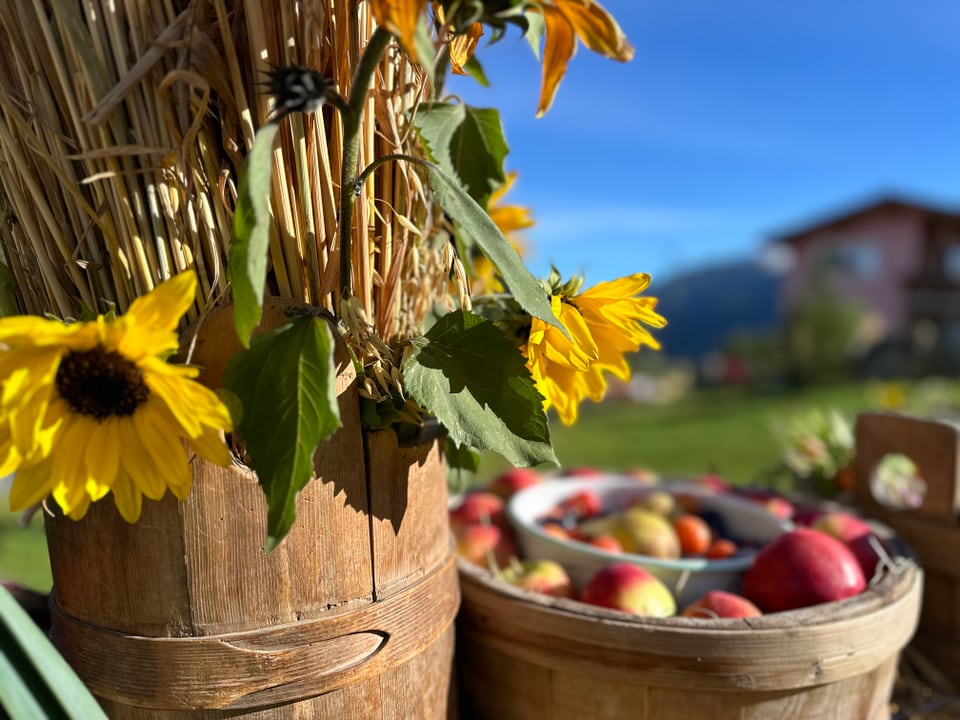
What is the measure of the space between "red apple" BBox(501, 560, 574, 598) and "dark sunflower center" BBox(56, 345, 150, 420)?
614 millimetres

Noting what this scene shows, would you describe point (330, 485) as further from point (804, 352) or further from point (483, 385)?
point (804, 352)

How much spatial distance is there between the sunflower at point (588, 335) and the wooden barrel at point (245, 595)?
6.3 inches

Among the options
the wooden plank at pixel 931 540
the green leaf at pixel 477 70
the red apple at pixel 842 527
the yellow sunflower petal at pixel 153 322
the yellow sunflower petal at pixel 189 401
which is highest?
the green leaf at pixel 477 70

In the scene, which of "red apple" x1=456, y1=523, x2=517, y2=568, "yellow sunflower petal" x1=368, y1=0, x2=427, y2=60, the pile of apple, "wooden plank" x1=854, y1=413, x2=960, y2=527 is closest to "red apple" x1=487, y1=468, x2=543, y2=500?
the pile of apple

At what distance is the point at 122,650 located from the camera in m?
0.58

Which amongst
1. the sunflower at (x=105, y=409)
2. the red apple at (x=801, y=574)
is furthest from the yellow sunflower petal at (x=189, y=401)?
the red apple at (x=801, y=574)

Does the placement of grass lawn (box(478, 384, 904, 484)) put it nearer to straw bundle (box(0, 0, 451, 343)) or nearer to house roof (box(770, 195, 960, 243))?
straw bundle (box(0, 0, 451, 343))

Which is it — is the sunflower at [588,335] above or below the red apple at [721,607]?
above

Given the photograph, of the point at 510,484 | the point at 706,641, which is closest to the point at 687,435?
the point at 510,484

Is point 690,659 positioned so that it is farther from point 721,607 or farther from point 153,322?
point 153,322

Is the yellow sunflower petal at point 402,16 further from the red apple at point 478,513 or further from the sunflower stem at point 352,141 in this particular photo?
the red apple at point 478,513

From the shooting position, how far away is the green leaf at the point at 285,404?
1.56ft

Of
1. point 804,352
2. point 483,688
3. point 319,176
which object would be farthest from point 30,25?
point 804,352

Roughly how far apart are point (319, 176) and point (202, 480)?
26 cm
